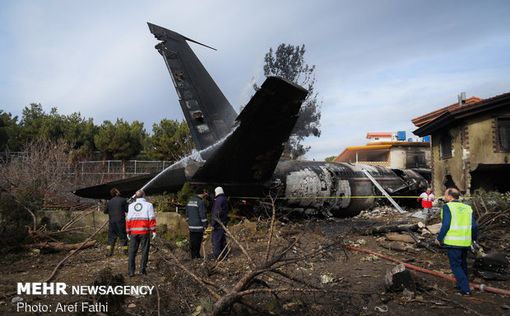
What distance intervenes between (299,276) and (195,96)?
8.08m

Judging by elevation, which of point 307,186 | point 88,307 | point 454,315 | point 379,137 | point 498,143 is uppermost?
point 379,137

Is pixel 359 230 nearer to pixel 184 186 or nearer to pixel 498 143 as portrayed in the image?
pixel 184 186

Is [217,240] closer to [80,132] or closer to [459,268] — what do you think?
[459,268]

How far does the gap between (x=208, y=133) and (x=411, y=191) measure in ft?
35.6

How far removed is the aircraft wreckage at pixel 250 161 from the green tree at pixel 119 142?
1936cm

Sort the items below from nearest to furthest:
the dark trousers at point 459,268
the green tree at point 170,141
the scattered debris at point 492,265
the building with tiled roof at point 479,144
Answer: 1. the dark trousers at point 459,268
2. the scattered debris at point 492,265
3. the building with tiled roof at point 479,144
4. the green tree at point 170,141

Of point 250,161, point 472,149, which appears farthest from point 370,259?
point 472,149

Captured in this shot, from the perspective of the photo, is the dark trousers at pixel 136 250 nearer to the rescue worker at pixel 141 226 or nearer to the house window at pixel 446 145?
the rescue worker at pixel 141 226

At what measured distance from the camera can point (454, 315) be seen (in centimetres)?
518

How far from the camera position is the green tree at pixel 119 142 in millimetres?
30969

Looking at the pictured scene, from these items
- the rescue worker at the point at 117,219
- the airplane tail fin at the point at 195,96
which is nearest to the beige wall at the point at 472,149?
the airplane tail fin at the point at 195,96

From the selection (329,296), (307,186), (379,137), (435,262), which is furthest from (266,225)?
(379,137)

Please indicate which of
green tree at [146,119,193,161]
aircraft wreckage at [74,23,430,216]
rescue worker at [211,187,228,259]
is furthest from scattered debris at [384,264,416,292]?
green tree at [146,119,193,161]

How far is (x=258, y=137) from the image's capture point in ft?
32.8
